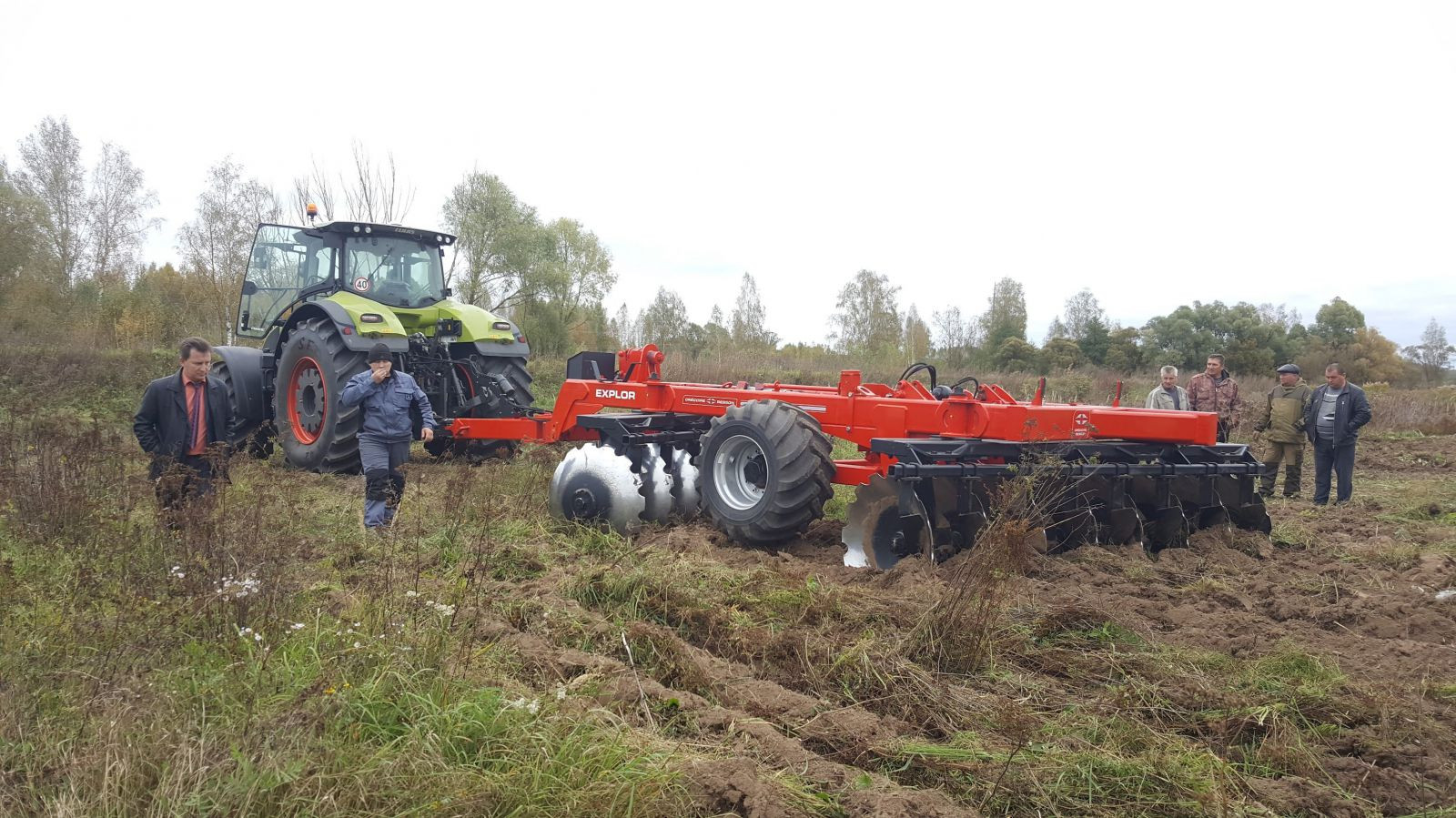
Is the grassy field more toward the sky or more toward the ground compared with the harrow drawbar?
more toward the ground

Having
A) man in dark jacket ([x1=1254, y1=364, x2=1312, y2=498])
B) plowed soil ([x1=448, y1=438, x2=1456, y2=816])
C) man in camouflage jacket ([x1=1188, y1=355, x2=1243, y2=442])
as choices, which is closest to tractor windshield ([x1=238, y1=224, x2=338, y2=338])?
plowed soil ([x1=448, y1=438, x2=1456, y2=816])

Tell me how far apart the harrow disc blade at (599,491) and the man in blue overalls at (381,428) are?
0.95m

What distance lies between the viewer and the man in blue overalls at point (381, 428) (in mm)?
6363

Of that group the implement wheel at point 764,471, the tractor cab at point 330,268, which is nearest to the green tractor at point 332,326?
the tractor cab at point 330,268

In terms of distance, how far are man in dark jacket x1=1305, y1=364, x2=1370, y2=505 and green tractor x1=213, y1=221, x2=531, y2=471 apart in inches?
306

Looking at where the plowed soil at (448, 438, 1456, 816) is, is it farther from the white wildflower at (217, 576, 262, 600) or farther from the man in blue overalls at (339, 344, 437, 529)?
the man in blue overalls at (339, 344, 437, 529)

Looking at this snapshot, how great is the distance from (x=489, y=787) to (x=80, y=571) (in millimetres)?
2371

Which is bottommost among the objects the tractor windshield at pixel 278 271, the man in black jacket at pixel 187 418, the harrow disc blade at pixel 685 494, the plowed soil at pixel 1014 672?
the plowed soil at pixel 1014 672

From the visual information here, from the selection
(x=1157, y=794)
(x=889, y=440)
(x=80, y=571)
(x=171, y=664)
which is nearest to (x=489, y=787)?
(x=171, y=664)

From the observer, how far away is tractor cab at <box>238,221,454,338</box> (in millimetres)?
9406

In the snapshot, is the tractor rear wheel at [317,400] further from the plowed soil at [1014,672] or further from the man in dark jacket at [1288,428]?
the man in dark jacket at [1288,428]

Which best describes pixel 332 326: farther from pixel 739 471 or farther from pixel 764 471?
pixel 764 471

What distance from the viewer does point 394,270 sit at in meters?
9.73

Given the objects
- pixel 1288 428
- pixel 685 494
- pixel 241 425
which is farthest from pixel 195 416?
pixel 1288 428
